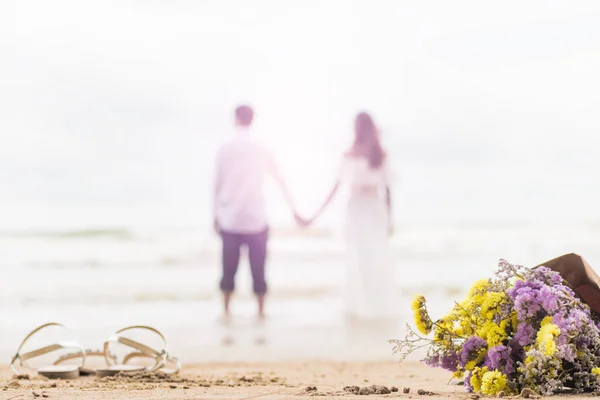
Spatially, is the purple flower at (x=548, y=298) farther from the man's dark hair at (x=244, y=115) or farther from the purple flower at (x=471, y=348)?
the man's dark hair at (x=244, y=115)

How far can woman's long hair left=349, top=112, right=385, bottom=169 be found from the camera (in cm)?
948

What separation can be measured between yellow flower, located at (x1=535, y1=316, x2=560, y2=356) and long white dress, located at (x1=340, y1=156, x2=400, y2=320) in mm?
6291

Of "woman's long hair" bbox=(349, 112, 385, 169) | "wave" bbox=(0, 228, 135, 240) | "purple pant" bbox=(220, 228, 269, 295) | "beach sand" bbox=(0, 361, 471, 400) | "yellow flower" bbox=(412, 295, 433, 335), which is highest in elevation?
"wave" bbox=(0, 228, 135, 240)

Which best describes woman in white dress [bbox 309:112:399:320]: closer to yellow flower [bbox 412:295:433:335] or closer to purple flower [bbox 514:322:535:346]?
yellow flower [bbox 412:295:433:335]

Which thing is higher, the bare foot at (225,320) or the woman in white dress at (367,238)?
the woman in white dress at (367,238)

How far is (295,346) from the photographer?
746 cm

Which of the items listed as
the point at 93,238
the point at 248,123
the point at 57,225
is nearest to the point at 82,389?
the point at 248,123

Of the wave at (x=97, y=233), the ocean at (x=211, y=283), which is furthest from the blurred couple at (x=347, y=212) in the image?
the wave at (x=97, y=233)

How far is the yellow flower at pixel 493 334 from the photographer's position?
360cm

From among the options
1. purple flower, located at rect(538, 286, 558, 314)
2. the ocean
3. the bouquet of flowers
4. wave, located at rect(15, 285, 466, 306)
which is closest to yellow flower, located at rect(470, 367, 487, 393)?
the bouquet of flowers

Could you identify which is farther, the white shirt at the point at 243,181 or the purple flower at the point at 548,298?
the white shirt at the point at 243,181

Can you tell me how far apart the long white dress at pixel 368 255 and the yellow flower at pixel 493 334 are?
20.0ft

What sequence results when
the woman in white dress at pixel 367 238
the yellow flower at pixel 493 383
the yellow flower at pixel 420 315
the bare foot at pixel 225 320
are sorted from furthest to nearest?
1. the woman in white dress at pixel 367 238
2. the bare foot at pixel 225 320
3. the yellow flower at pixel 420 315
4. the yellow flower at pixel 493 383

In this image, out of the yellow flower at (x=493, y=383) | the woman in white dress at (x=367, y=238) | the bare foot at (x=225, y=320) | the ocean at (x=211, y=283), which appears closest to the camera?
the yellow flower at (x=493, y=383)
